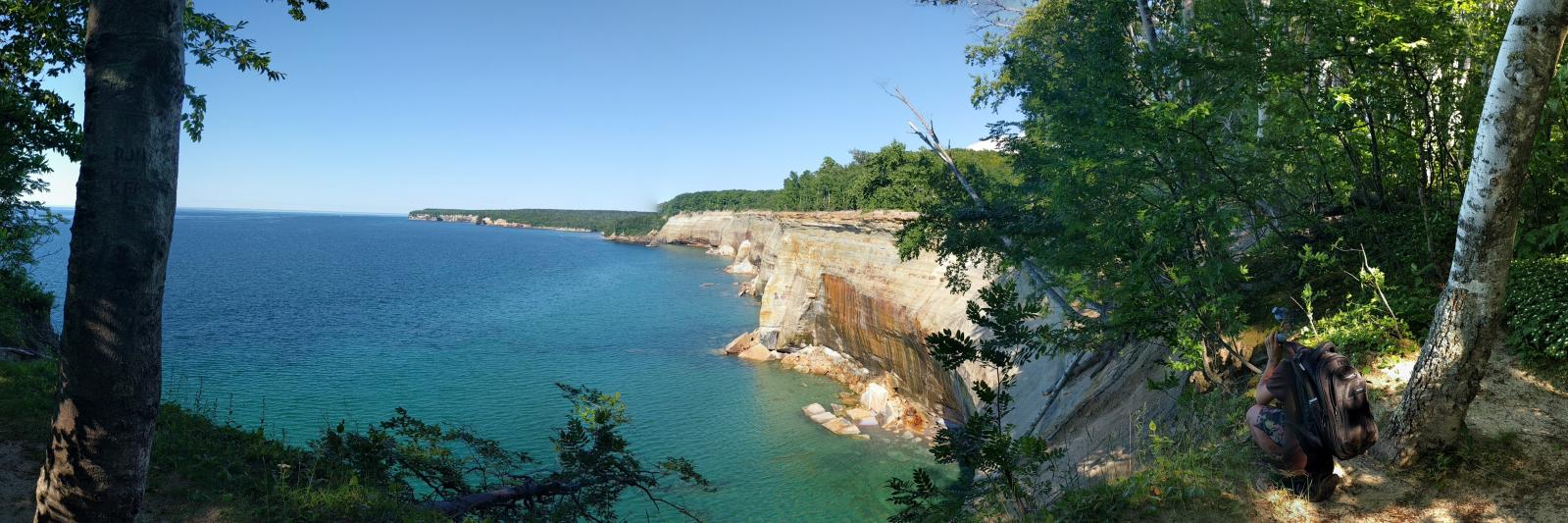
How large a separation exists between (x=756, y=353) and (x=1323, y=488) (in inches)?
1171

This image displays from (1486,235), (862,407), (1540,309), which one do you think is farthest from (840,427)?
(1486,235)

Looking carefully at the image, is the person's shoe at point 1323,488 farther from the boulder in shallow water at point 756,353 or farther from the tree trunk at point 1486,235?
the boulder in shallow water at point 756,353

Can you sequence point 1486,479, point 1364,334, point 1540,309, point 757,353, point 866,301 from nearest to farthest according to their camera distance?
1. point 1486,479
2. point 1540,309
3. point 1364,334
4. point 866,301
5. point 757,353

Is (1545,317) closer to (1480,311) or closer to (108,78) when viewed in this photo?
(1480,311)

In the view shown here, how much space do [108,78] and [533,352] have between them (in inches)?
1258

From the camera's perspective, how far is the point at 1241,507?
20.2 ft

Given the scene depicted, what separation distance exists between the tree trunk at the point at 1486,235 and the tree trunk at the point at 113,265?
10146 millimetres

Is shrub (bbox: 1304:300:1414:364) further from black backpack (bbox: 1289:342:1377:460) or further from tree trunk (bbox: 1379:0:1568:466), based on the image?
black backpack (bbox: 1289:342:1377:460)

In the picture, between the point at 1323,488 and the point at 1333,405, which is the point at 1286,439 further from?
the point at 1333,405

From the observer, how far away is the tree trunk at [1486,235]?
5.16 m

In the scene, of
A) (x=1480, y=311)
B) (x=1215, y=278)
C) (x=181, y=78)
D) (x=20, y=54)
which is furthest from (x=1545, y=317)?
(x=20, y=54)

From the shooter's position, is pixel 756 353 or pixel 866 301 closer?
pixel 866 301

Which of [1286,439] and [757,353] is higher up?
[1286,439]

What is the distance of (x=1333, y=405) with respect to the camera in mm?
5406
